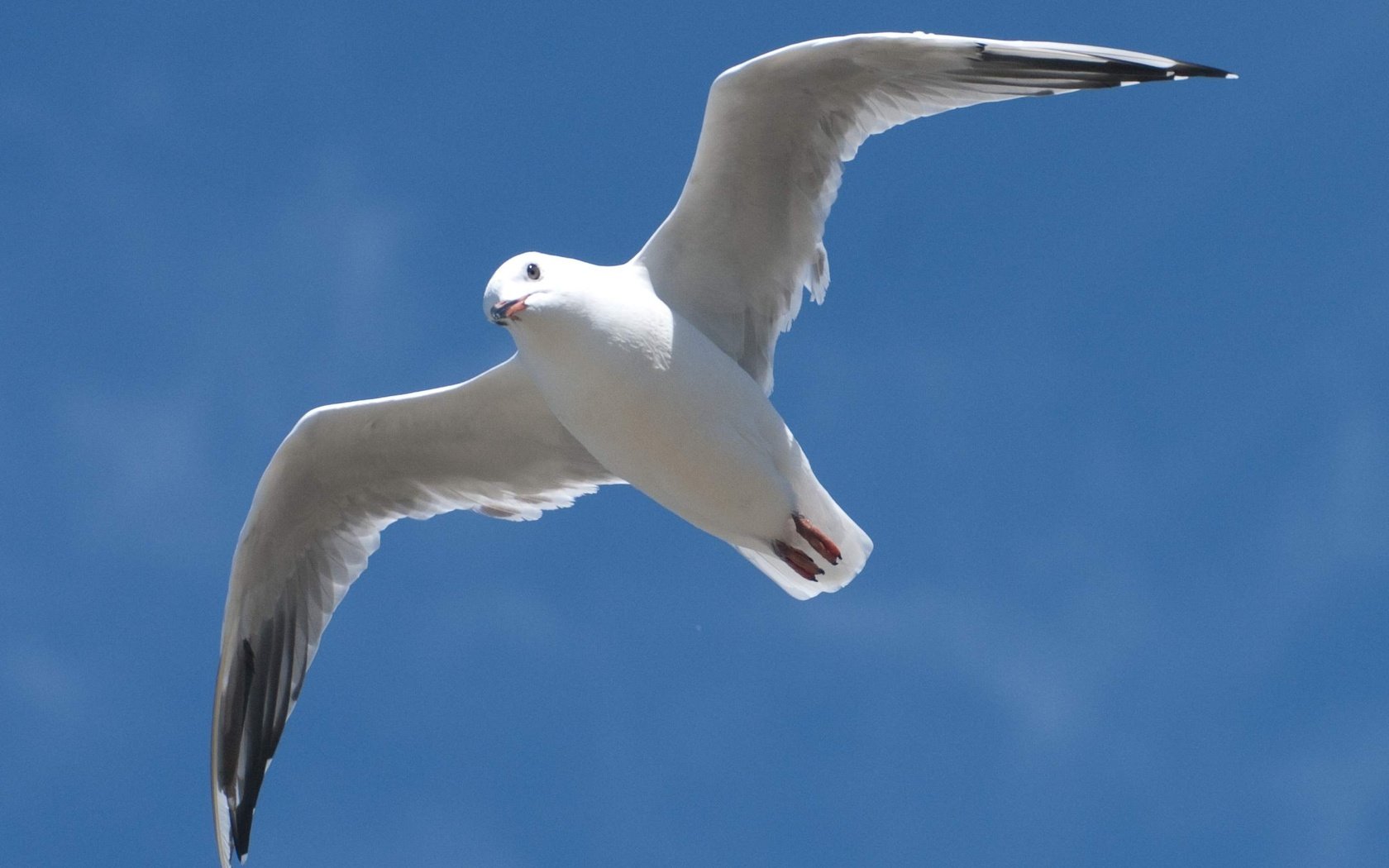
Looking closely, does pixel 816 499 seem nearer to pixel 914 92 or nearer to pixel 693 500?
pixel 693 500

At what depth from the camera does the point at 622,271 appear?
8.77 meters

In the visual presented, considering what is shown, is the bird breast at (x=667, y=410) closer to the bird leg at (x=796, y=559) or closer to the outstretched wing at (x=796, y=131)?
the bird leg at (x=796, y=559)

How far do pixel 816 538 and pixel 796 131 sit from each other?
1.85 meters

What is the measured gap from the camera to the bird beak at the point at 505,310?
26.8ft

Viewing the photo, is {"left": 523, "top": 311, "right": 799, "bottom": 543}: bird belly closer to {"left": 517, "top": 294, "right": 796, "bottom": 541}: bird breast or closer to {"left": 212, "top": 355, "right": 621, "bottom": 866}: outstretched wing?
{"left": 517, "top": 294, "right": 796, "bottom": 541}: bird breast

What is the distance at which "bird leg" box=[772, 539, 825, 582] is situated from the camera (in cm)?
905

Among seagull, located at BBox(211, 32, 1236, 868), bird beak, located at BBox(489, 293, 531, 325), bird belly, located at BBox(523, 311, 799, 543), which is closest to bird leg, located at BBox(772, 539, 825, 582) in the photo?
seagull, located at BBox(211, 32, 1236, 868)

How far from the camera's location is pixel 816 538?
8938 mm

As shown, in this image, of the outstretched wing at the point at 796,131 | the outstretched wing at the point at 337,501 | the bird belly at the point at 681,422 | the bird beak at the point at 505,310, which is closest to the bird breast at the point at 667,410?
the bird belly at the point at 681,422

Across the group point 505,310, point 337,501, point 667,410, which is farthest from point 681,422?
A: point 337,501

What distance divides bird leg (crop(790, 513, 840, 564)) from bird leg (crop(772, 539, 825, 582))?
88 mm

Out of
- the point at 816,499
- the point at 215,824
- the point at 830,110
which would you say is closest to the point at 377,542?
the point at 215,824

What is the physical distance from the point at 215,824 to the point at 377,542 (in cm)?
174

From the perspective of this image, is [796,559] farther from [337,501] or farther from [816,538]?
[337,501]
